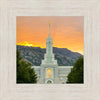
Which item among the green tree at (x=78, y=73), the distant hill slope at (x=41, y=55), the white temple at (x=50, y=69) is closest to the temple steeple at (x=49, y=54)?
the white temple at (x=50, y=69)

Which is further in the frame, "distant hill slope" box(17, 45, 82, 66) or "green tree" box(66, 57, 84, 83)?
"distant hill slope" box(17, 45, 82, 66)

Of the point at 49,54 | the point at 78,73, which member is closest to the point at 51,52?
the point at 49,54

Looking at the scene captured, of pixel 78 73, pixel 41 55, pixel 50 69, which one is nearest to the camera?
pixel 78 73

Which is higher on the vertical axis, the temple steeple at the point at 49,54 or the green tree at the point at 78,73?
the temple steeple at the point at 49,54

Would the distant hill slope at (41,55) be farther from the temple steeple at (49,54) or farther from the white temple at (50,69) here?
the temple steeple at (49,54)

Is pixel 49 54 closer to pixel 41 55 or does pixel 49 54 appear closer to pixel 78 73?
pixel 41 55

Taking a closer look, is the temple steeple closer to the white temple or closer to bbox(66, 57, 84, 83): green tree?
the white temple

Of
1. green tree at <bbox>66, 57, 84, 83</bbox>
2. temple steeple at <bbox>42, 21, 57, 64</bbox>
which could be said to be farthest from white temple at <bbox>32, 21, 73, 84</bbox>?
green tree at <bbox>66, 57, 84, 83</bbox>

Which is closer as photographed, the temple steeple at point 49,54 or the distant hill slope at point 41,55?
the distant hill slope at point 41,55

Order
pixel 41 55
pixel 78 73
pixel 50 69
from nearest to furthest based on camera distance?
pixel 78 73
pixel 41 55
pixel 50 69

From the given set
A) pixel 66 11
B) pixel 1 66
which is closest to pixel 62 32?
pixel 66 11
